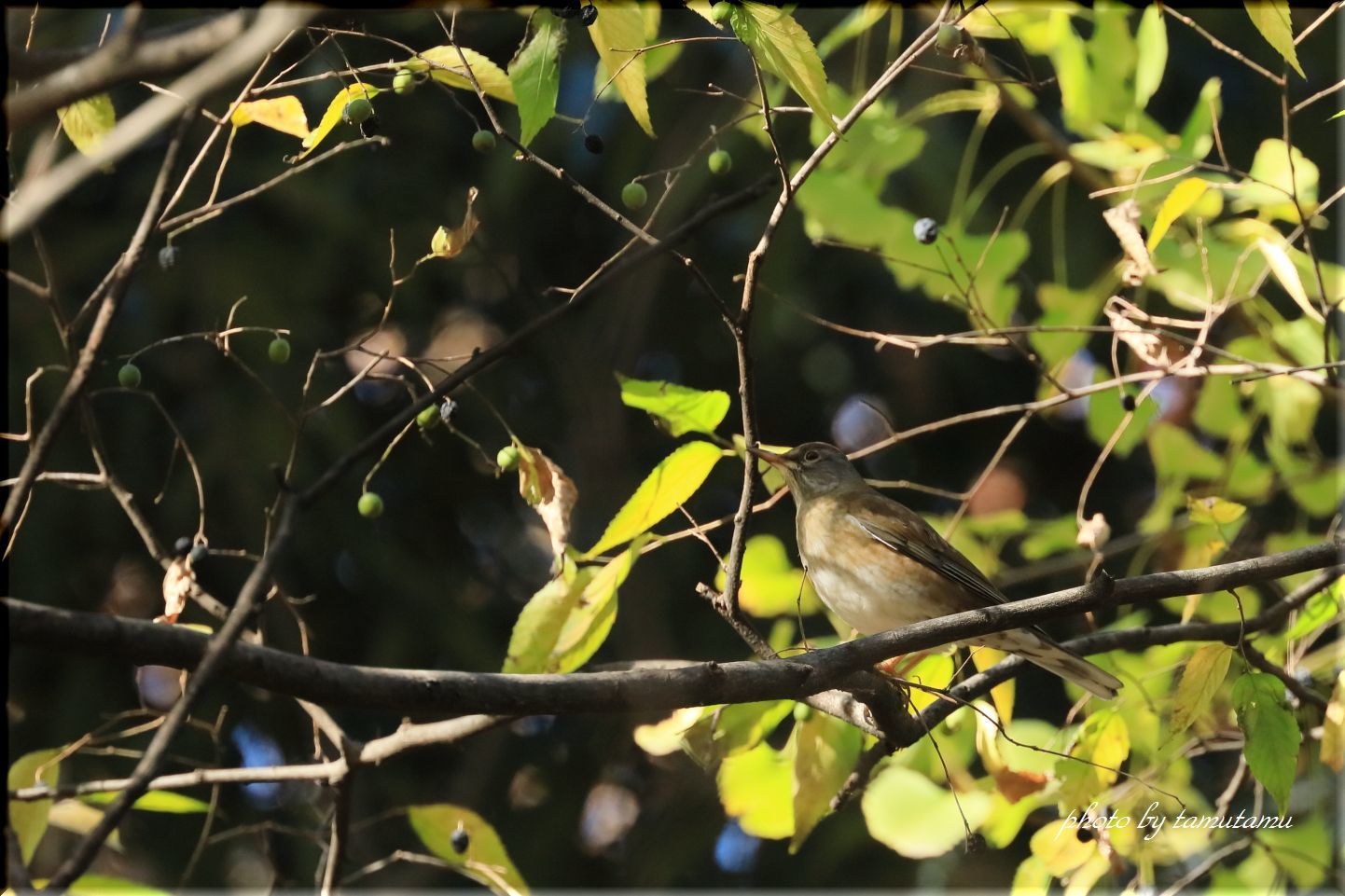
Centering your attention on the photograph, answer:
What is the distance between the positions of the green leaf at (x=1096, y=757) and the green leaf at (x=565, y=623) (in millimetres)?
1105

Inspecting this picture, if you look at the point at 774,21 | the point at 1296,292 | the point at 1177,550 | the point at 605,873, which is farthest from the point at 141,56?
the point at 605,873

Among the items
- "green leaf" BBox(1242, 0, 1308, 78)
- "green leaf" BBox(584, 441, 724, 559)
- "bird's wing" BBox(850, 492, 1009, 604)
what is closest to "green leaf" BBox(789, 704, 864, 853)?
"green leaf" BBox(584, 441, 724, 559)

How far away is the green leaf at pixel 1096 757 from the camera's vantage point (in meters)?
2.84

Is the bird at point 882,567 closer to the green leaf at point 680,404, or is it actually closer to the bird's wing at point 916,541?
the bird's wing at point 916,541

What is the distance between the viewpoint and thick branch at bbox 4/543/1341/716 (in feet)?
5.42

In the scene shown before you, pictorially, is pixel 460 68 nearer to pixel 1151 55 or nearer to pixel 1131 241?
pixel 1131 241

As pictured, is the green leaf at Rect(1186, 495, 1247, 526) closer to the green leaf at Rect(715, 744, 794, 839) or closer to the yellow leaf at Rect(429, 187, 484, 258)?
the green leaf at Rect(715, 744, 794, 839)

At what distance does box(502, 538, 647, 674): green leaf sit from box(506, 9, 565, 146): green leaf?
2.73ft

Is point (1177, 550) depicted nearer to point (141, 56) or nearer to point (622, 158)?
point (622, 158)

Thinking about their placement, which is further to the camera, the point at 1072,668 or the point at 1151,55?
the point at 1072,668

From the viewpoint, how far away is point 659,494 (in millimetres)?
2527

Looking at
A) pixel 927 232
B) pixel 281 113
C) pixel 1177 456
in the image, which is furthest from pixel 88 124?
pixel 1177 456

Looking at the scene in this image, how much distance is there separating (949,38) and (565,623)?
→ 1326 mm

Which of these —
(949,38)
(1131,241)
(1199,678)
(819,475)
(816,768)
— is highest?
(949,38)
